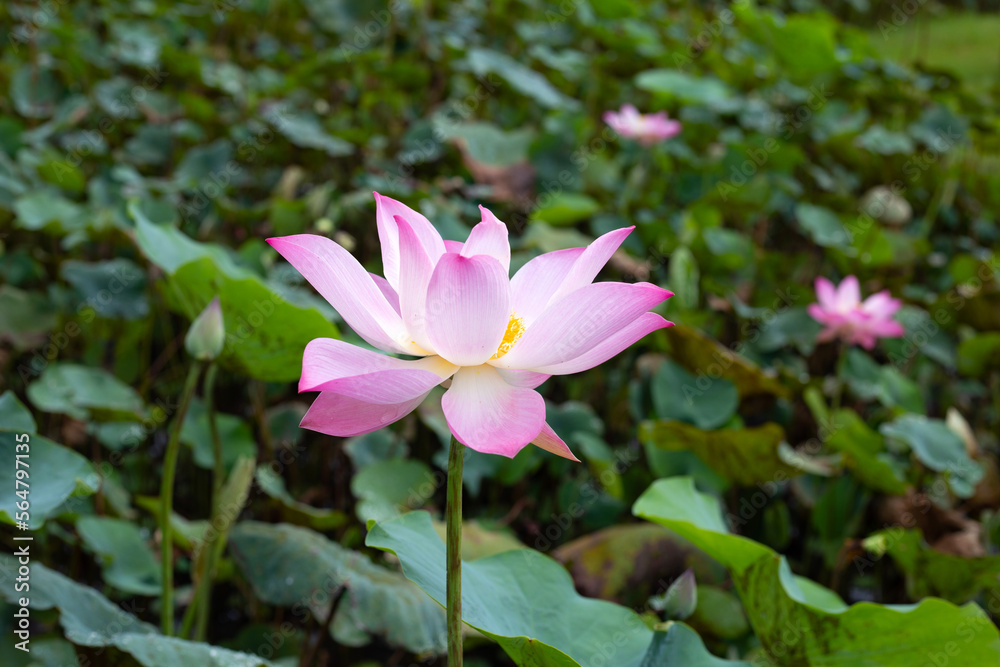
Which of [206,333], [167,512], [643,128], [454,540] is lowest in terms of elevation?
[643,128]

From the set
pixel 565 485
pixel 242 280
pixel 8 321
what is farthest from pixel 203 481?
pixel 242 280

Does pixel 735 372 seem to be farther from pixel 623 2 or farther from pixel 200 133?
pixel 623 2

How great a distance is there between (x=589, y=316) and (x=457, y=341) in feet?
0.25

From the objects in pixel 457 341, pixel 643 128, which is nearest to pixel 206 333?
pixel 457 341

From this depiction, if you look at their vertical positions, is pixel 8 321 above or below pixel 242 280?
below

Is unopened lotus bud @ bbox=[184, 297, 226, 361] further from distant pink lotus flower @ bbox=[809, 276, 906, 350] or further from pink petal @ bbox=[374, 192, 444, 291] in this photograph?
distant pink lotus flower @ bbox=[809, 276, 906, 350]

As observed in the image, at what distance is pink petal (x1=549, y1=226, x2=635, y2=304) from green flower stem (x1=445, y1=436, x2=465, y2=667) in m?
0.14

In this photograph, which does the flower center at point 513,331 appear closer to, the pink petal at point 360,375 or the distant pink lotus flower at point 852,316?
the pink petal at point 360,375

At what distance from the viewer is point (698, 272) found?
1.73 m

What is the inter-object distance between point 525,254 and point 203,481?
0.67 metres

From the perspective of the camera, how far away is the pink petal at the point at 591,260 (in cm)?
52

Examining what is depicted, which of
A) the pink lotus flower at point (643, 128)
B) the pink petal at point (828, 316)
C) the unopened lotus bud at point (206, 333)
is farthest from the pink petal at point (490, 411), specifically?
the pink lotus flower at point (643, 128)

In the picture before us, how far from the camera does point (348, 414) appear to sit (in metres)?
0.46

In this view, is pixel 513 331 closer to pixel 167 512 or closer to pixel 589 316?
pixel 589 316
